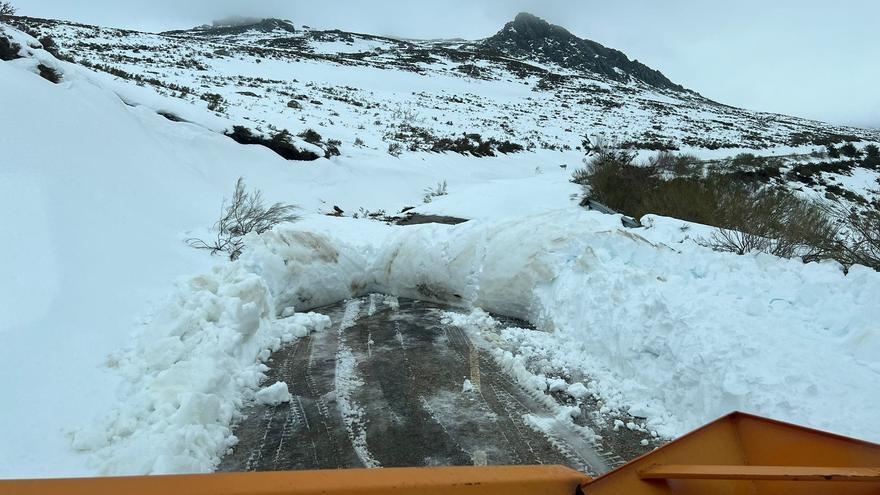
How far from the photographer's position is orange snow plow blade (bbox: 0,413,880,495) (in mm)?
1760

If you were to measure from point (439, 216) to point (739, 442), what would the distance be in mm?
9272

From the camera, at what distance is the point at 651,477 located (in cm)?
204

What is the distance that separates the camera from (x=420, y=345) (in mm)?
6066

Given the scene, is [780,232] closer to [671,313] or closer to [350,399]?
[671,313]

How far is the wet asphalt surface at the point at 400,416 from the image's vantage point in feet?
12.6

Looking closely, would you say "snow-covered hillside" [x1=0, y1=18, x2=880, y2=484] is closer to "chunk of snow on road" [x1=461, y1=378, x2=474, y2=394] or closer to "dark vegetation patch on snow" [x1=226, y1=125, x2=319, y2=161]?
"chunk of snow on road" [x1=461, y1=378, x2=474, y2=394]

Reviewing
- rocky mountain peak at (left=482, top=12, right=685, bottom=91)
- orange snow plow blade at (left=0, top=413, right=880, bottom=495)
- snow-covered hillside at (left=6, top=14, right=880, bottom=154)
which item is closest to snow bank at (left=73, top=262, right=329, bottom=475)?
orange snow plow blade at (left=0, top=413, right=880, bottom=495)

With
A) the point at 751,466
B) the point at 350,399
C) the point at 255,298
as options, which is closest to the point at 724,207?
the point at 350,399

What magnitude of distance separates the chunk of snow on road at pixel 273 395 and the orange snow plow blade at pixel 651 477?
289cm

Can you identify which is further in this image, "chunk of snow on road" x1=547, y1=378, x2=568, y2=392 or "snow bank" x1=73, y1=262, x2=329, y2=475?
"chunk of snow on road" x1=547, y1=378, x2=568, y2=392

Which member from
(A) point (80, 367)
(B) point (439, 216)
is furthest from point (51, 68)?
(A) point (80, 367)

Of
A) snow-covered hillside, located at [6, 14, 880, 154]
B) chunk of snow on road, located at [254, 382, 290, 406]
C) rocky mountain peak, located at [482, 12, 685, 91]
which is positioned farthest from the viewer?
rocky mountain peak, located at [482, 12, 685, 91]

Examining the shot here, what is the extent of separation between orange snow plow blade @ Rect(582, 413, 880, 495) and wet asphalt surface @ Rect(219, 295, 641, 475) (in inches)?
60.9

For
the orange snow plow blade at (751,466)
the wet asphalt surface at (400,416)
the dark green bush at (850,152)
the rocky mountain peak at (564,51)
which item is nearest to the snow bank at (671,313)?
the wet asphalt surface at (400,416)
